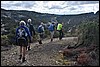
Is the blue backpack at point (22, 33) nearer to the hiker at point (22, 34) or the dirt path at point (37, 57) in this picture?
the hiker at point (22, 34)

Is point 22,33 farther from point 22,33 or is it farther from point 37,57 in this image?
point 37,57

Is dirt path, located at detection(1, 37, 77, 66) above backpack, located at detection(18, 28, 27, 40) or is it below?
below

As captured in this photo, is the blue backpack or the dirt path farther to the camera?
the blue backpack

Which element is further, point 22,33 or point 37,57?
point 37,57

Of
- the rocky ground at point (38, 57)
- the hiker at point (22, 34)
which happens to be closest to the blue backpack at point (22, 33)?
the hiker at point (22, 34)

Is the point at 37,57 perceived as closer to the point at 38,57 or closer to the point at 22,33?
the point at 38,57

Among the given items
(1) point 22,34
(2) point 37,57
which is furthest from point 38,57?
(1) point 22,34

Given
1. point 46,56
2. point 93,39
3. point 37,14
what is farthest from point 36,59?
point 37,14

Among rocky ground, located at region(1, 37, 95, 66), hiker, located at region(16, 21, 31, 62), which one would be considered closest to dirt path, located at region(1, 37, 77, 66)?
rocky ground, located at region(1, 37, 95, 66)

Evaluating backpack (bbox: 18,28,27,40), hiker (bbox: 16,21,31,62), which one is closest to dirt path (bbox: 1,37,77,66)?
hiker (bbox: 16,21,31,62)

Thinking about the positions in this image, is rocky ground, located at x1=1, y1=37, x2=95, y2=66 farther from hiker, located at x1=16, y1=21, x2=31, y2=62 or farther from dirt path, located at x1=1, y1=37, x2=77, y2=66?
hiker, located at x1=16, y1=21, x2=31, y2=62

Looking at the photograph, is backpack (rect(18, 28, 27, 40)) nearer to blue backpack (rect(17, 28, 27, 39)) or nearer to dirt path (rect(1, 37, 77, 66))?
blue backpack (rect(17, 28, 27, 39))

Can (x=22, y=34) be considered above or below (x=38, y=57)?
above

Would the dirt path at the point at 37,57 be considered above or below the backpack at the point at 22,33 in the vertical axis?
below
